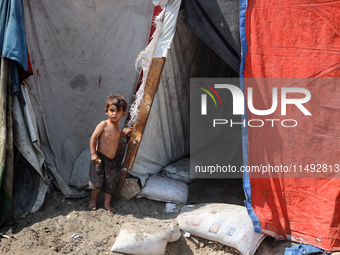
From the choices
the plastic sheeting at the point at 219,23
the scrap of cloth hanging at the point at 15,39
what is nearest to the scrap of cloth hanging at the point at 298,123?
the plastic sheeting at the point at 219,23

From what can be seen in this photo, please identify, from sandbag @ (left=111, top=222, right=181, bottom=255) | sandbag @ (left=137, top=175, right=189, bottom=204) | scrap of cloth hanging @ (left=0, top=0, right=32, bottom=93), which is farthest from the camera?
sandbag @ (left=137, top=175, right=189, bottom=204)

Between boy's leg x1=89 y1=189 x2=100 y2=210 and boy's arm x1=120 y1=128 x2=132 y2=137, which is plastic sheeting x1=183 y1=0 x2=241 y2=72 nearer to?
boy's arm x1=120 y1=128 x2=132 y2=137

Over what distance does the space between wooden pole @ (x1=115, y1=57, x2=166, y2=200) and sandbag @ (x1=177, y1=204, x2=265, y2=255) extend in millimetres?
710

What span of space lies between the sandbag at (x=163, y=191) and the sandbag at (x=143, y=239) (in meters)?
0.57

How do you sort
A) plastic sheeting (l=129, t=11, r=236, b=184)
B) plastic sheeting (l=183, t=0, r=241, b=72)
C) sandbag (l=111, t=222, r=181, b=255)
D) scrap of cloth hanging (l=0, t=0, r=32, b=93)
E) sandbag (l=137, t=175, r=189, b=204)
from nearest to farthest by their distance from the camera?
sandbag (l=111, t=222, r=181, b=255)
scrap of cloth hanging (l=0, t=0, r=32, b=93)
plastic sheeting (l=183, t=0, r=241, b=72)
sandbag (l=137, t=175, r=189, b=204)
plastic sheeting (l=129, t=11, r=236, b=184)

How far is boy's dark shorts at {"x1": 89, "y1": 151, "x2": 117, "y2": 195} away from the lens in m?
3.48

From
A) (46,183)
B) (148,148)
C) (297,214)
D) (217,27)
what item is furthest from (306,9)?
(46,183)

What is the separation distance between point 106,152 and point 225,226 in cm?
128

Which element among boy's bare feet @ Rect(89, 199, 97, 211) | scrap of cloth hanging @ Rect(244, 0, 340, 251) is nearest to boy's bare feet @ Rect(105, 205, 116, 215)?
boy's bare feet @ Rect(89, 199, 97, 211)

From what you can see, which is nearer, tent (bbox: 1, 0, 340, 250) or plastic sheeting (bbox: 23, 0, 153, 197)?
tent (bbox: 1, 0, 340, 250)

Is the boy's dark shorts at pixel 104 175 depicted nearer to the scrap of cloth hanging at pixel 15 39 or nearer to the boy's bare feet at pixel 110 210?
the boy's bare feet at pixel 110 210

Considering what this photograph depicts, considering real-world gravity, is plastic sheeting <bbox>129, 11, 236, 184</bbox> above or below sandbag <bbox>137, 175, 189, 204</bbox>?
above

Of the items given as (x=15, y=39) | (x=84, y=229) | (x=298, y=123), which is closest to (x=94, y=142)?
(x=84, y=229)

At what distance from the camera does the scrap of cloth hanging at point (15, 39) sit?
128 inches
